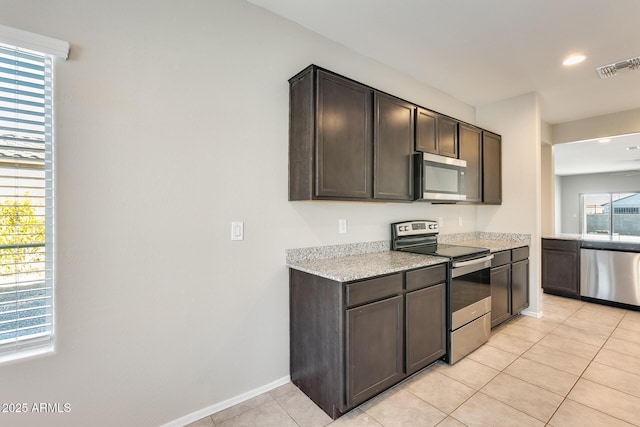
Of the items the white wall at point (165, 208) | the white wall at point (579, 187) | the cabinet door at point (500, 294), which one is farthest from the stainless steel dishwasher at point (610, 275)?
the white wall at point (579, 187)

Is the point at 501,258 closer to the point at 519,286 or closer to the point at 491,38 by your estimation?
the point at 519,286

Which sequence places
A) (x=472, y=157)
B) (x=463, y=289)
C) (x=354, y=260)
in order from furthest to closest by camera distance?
(x=472, y=157) → (x=463, y=289) → (x=354, y=260)

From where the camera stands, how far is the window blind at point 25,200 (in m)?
1.40

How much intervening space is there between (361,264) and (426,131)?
59.4 inches

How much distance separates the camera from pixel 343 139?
85.5 inches

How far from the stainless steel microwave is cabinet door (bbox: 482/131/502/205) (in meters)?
0.58

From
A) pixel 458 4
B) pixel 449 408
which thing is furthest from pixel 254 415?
pixel 458 4

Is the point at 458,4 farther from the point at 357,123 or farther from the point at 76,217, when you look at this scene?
the point at 76,217

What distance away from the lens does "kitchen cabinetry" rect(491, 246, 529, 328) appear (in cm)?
309

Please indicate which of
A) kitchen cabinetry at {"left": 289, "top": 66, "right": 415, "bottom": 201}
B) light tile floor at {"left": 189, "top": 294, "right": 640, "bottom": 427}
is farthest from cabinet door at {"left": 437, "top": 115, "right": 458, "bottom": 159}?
light tile floor at {"left": 189, "top": 294, "right": 640, "bottom": 427}

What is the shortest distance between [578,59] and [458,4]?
1.73m

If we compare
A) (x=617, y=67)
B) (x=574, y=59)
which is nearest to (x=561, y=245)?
(x=617, y=67)

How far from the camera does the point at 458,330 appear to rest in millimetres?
2543

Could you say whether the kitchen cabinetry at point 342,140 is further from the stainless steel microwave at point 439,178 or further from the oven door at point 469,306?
the oven door at point 469,306
